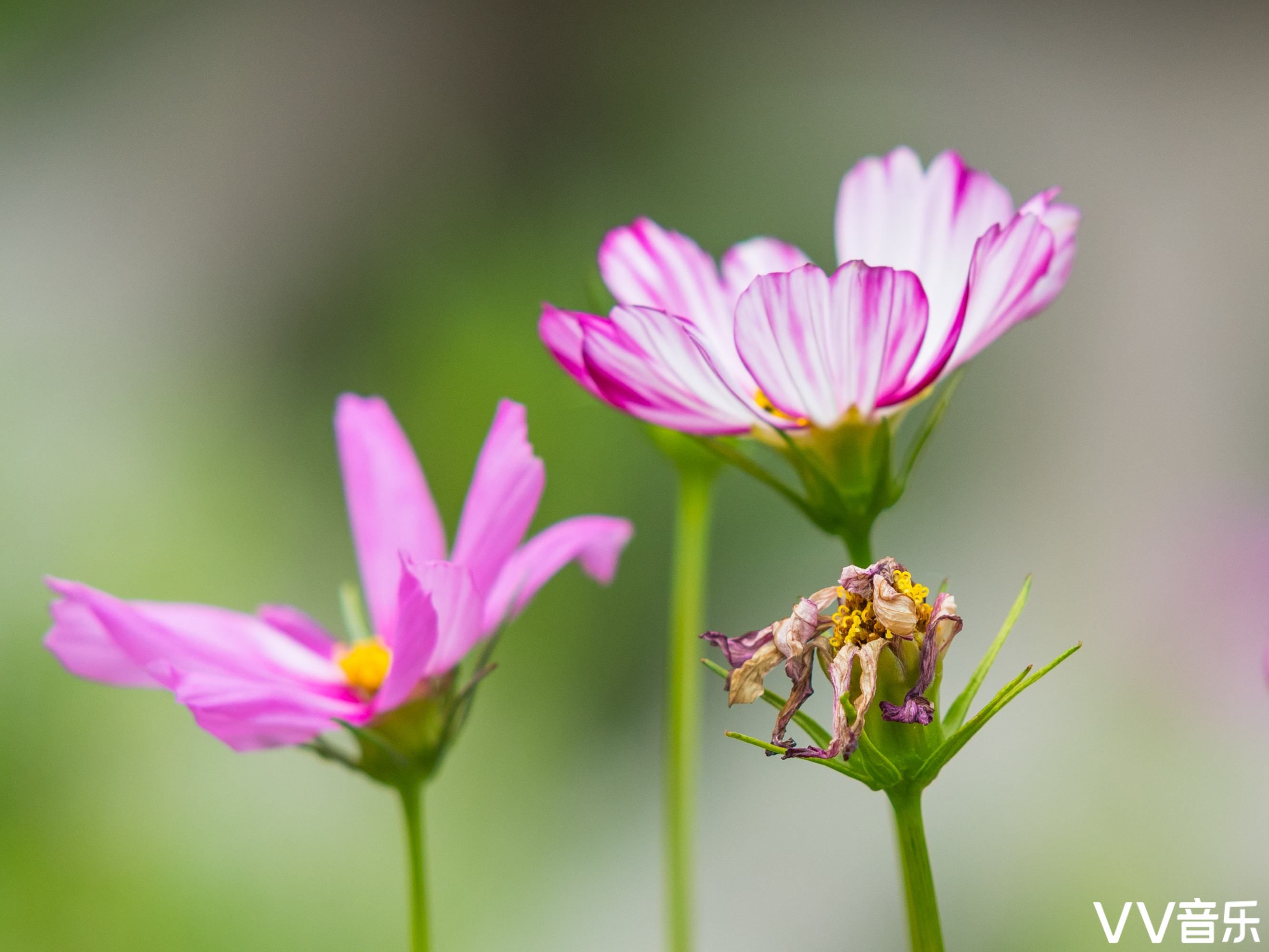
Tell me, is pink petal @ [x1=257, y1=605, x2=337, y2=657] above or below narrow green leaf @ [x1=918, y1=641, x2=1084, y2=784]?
above

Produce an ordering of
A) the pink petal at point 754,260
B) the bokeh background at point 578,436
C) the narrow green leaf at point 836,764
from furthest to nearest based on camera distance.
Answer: the bokeh background at point 578,436 < the pink petal at point 754,260 < the narrow green leaf at point 836,764

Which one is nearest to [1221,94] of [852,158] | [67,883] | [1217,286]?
[1217,286]

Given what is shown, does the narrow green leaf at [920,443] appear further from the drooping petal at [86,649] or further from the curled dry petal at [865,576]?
the drooping petal at [86,649]

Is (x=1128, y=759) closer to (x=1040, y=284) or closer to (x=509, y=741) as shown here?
(x=509, y=741)

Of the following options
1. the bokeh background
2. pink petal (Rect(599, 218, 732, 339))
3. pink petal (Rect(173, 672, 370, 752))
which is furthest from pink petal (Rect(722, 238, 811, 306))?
the bokeh background

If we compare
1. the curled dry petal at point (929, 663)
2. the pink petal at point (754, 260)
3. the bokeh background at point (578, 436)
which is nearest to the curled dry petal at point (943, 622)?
the curled dry petal at point (929, 663)

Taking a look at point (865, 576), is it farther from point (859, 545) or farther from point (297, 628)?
point (297, 628)

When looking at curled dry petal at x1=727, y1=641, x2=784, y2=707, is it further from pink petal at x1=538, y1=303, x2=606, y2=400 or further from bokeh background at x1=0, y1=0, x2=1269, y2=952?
bokeh background at x1=0, y1=0, x2=1269, y2=952

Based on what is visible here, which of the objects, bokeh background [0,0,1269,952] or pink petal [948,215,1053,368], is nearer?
pink petal [948,215,1053,368]
